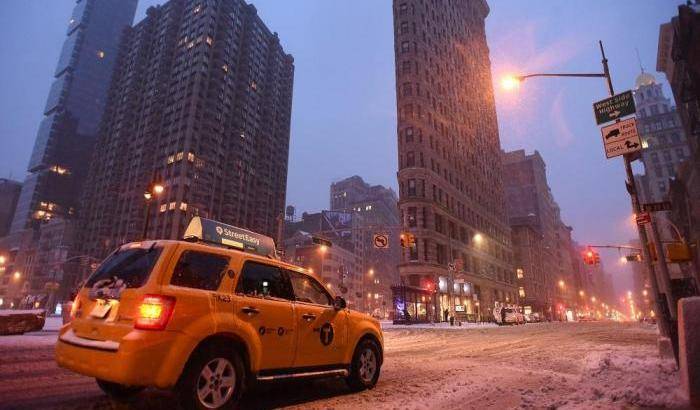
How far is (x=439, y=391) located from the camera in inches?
235

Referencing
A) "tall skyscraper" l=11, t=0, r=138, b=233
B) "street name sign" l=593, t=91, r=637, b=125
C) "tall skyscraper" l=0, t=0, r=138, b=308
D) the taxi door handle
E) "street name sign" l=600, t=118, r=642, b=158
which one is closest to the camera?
the taxi door handle

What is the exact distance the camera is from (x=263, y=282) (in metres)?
5.41

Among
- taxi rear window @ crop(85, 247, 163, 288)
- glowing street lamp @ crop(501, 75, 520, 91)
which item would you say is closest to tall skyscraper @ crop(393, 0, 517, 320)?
glowing street lamp @ crop(501, 75, 520, 91)

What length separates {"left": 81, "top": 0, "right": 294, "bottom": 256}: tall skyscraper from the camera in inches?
3784

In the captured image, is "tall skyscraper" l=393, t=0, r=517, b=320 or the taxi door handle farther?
"tall skyscraper" l=393, t=0, r=517, b=320

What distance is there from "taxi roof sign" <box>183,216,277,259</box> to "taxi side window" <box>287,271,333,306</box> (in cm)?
509

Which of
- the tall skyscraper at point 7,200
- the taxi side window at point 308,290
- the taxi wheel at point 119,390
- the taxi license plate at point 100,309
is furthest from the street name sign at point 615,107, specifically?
the tall skyscraper at point 7,200

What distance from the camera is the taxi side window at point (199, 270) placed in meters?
4.52

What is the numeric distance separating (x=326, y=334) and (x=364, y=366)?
43.7 inches

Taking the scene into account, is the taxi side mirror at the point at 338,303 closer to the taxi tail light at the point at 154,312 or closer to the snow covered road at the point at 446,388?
the snow covered road at the point at 446,388

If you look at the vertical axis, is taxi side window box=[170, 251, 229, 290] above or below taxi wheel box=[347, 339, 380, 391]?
above

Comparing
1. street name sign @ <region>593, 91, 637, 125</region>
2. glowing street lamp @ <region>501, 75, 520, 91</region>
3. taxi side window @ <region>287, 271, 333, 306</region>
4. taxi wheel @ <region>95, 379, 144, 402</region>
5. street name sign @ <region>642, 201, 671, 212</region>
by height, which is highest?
glowing street lamp @ <region>501, 75, 520, 91</region>

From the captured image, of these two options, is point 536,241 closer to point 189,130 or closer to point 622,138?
point 189,130

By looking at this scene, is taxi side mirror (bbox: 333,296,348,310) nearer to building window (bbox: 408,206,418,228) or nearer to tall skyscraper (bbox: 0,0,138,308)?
building window (bbox: 408,206,418,228)
